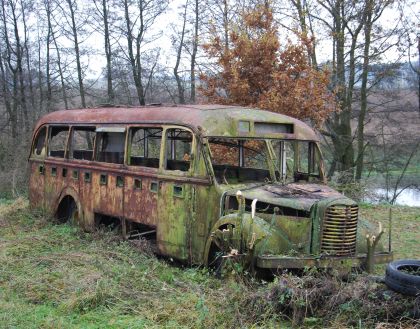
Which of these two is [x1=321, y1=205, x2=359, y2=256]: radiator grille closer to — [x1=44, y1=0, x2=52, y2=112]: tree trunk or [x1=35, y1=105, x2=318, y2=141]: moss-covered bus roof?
[x1=35, y1=105, x2=318, y2=141]: moss-covered bus roof

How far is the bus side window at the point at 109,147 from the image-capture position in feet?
28.6

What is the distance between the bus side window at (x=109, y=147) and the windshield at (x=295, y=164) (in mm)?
2786

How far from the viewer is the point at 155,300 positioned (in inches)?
200

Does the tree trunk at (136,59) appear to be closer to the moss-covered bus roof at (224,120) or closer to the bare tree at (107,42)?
the bare tree at (107,42)

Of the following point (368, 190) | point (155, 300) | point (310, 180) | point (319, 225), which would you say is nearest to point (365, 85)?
point (368, 190)

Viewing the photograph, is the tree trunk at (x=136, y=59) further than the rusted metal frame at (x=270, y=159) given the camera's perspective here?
Yes

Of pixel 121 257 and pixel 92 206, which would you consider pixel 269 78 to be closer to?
pixel 92 206

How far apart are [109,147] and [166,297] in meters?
4.35

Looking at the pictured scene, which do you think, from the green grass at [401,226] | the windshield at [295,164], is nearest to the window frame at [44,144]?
the windshield at [295,164]

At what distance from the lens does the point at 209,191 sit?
21.7 ft

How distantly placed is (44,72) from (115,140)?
74.7 ft

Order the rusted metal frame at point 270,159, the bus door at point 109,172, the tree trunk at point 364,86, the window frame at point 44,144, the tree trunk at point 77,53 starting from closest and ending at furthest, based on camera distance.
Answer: the rusted metal frame at point 270,159 < the bus door at point 109,172 < the window frame at point 44,144 < the tree trunk at point 364,86 < the tree trunk at point 77,53

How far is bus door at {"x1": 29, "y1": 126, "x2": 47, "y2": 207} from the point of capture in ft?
34.4

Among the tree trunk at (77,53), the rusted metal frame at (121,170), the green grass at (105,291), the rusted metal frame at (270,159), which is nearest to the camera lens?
the green grass at (105,291)
